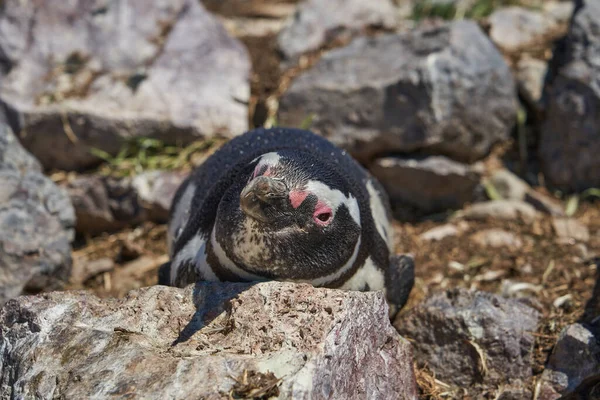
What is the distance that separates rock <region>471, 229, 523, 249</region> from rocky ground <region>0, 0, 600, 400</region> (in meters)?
0.02

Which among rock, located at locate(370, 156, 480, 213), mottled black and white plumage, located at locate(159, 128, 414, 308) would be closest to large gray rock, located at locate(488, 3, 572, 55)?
rock, located at locate(370, 156, 480, 213)

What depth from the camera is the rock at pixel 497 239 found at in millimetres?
5258

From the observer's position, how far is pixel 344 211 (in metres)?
3.18

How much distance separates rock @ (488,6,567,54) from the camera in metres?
6.70

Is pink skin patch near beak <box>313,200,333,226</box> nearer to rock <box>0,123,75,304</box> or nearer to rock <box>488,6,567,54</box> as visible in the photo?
rock <box>0,123,75,304</box>

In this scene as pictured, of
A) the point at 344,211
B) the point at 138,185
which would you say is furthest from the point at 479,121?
the point at 344,211

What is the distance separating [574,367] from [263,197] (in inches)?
66.4

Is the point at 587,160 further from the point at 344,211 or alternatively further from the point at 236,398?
the point at 236,398

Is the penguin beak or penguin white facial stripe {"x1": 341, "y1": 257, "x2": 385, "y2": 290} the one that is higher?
the penguin beak

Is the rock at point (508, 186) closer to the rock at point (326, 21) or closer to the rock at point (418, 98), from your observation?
the rock at point (418, 98)

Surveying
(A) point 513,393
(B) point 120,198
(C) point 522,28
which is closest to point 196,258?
(A) point 513,393

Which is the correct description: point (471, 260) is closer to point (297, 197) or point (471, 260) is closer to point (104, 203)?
point (297, 197)

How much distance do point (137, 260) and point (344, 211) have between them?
262cm

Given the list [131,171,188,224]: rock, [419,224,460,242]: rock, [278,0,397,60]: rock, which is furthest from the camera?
[278,0,397,60]: rock
